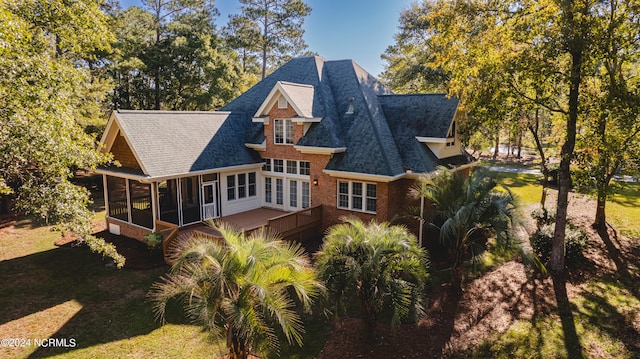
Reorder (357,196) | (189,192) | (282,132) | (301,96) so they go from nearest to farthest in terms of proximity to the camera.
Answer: (357,196), (301,96), (282,132), (189,192)

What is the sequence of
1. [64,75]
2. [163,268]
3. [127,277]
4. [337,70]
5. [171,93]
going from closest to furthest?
[64,75] < [127,277] < [163,268] < [337,70] < [171,93]

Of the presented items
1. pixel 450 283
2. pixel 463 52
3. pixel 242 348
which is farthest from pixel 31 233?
pixel 463 52

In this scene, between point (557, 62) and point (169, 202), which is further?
point (169, 202)

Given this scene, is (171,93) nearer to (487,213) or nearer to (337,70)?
(337,70)

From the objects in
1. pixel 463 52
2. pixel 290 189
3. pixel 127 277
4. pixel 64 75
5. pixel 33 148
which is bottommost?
pixel 127 277

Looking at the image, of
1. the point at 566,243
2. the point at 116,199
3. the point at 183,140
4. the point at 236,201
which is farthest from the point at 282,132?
the point at 566,243

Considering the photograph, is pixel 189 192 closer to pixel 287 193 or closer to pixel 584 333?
pixel 287 193

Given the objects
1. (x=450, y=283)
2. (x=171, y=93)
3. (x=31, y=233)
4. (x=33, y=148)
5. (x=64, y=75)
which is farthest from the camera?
(x=171, y=93)
